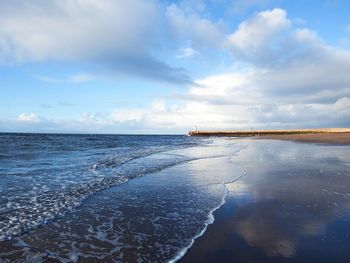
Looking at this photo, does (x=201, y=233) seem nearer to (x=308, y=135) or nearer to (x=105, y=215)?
(x=105, y=215)

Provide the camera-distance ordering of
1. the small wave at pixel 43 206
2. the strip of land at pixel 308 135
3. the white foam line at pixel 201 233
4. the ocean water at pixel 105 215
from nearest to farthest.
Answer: the white foam line at pixel 201 233
the ocean water at pixel 105 215
the small wave at pixel 43 206
the strip of land at pixel 308 135

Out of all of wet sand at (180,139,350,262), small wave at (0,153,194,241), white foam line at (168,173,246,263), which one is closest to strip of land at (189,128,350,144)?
wet sand at (180,139,350,262)

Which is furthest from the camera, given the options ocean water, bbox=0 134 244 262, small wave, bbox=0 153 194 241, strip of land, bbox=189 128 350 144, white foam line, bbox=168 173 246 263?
strip of land, bbox=189 128 350 144

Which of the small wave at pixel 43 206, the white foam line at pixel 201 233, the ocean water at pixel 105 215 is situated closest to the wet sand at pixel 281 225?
the white foam line at pixel 201 233

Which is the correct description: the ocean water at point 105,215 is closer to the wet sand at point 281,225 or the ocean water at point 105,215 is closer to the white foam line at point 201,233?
the white foam line at point 201,233

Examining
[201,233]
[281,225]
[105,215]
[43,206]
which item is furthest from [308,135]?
[201,233]

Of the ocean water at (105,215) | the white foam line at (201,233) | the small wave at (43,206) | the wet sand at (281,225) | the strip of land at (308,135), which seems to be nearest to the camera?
the wet sand at (281,225)

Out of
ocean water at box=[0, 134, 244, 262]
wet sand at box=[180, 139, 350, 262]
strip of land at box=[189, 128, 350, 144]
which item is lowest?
ocean water at box=[0, 134, 244, 262]

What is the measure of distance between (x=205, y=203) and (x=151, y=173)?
573 cm

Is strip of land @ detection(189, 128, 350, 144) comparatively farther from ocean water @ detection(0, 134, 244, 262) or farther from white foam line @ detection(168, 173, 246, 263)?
white foam line @ detection(168, 173, 246, 263)

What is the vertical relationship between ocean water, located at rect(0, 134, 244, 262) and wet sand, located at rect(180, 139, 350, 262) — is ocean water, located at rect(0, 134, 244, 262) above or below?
below

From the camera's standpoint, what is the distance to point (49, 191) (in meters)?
9.62

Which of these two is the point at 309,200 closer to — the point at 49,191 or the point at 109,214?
the point at 109,214

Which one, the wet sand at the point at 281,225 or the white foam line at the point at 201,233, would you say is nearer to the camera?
the wet sand at the point at 281,225
